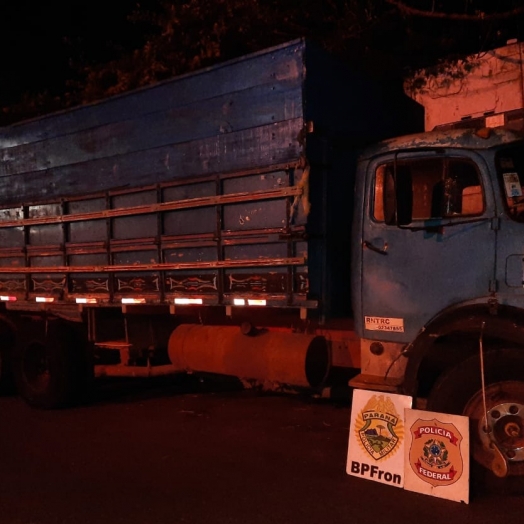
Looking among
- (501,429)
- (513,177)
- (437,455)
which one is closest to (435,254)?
(513,177)

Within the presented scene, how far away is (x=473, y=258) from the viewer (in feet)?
14.1

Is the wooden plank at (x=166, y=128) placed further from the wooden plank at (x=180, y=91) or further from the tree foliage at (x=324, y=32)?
the tree foliage at (x=324, y=32)

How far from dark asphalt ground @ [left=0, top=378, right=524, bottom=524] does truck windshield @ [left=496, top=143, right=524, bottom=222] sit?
187cm

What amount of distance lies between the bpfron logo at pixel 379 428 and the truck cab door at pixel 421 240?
521 millimetres

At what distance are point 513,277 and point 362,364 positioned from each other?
4.46 ft

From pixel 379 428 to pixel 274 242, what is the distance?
166cm

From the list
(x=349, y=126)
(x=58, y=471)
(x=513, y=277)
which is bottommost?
(x=58, y=471)

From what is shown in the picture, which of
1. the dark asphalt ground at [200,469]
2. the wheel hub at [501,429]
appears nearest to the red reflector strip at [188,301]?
the dark asphalt ground at [200,469]

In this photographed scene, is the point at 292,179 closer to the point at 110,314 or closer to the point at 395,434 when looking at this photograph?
the point at 395,434

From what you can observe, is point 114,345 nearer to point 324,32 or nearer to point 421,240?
point 421,240

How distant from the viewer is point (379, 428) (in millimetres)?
4434

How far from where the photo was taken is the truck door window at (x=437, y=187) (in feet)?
14.3

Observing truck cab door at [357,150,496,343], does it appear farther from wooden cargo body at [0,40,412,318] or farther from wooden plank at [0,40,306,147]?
wooden plank at [0,40,306,147]

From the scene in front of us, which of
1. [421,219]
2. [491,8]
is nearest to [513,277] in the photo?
[421,219]
